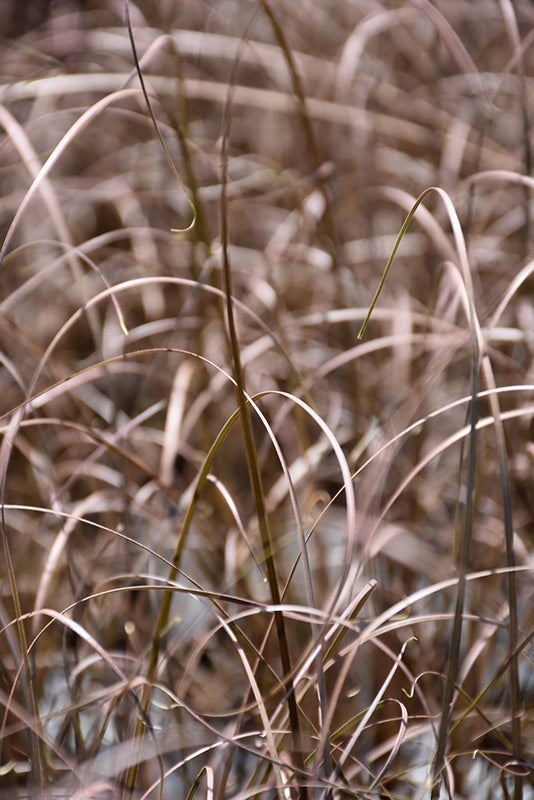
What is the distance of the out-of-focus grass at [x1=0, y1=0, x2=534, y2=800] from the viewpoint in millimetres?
346

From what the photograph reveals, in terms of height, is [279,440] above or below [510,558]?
below

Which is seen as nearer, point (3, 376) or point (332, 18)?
point (3, 376)

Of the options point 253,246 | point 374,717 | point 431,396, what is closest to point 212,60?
point 253,246

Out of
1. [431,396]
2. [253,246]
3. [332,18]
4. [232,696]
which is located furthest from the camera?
[332,18]

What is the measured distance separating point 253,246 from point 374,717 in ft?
2.01

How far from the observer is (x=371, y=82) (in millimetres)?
842

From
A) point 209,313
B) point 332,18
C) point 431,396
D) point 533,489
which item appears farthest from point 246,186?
point 332,18

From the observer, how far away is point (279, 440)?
0.67 m

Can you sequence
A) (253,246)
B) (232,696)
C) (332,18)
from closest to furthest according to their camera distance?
(232,696)
(253,246)
(332,18)

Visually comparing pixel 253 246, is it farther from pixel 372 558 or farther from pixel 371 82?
pixel 372 558

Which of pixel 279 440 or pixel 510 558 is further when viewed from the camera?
pixel 279 440

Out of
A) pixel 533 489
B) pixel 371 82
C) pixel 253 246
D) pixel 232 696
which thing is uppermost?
pixel 371 82

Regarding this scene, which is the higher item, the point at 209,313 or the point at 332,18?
the point at 332,18

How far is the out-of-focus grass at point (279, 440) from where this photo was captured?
0.35 m
